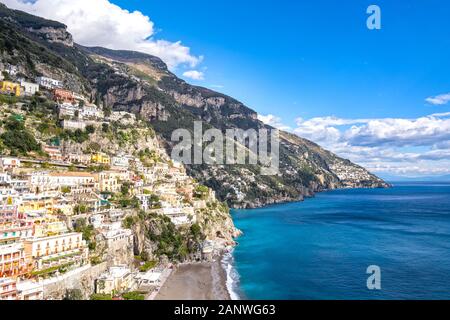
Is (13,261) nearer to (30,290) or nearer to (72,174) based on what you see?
(30,290)

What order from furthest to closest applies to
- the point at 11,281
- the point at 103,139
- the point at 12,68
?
the point at 12,68
the point at 103,139
the point at 11,281

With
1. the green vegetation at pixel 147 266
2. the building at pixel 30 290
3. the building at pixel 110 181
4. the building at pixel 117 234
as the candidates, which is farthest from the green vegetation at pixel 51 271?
the building at pixel 110 181

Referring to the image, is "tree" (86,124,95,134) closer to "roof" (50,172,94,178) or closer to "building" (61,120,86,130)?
"building" (61,120,86,130)

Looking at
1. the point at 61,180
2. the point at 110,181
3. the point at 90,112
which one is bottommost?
the point at 110,181

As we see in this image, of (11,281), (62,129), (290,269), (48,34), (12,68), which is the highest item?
(48,34)

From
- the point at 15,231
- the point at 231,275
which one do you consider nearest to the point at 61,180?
the point at 15,231

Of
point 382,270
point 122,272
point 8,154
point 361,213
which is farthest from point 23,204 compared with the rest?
point 361,213

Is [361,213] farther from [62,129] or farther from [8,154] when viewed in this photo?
[8,154]
